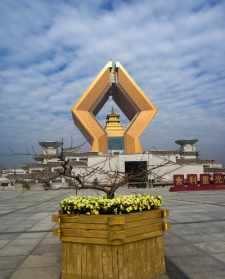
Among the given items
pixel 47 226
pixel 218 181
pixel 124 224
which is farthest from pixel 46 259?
pixel 218 181

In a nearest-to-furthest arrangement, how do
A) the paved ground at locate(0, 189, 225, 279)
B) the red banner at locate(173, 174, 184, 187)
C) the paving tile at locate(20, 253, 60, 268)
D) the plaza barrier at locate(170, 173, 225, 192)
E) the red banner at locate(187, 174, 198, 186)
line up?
the paved ground at locate(0, 189, 225, 279)
the paving tile at locate(20, 253, 60, 268)
the plaza barrier at locate(170, 173, 225, 192)
the red banner at locate(173, 174, 184, 187)
the red banner at locate(187, 174, 198, 186)

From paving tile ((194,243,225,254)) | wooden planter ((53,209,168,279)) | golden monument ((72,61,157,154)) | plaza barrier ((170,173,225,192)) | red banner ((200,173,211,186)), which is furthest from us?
golden monument ((72,61,157,154))

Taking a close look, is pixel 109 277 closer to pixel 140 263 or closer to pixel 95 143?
pixel 140 263

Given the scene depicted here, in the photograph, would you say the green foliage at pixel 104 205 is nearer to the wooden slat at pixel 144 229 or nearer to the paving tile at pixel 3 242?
the wooden slat at pixel 144 229

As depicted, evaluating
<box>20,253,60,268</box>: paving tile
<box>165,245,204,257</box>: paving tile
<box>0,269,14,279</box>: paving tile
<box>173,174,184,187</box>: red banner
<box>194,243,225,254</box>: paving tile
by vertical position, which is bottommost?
<box>0,269,14,279</box>: paving tile

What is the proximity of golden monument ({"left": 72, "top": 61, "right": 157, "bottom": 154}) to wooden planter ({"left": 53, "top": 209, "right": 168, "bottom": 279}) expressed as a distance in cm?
4320

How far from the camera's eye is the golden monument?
4845 cm

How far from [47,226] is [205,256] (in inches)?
212

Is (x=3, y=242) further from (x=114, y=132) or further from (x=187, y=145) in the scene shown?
(x=187, y=145)

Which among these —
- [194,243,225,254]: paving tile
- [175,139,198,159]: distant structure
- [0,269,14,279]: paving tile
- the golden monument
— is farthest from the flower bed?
[175,139,198,159]: distant structure

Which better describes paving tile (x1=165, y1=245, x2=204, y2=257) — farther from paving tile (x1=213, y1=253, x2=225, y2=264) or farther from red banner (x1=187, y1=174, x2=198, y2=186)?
red banner (x1=187, y1=174, x2=198, y2=186)

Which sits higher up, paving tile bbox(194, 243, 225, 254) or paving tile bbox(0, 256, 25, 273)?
paving tile bbox(194, 243, 225, 254)

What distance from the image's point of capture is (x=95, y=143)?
4831cm

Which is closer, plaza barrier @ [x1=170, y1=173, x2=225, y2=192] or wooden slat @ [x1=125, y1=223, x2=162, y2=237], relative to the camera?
wooden slat @ [x1=125, y1=223, x2=162, y2=237]
